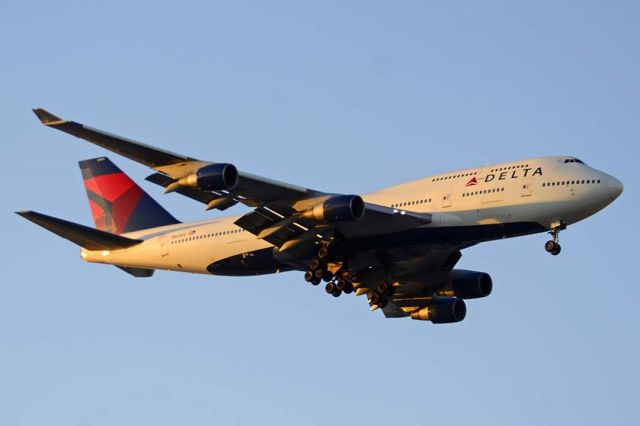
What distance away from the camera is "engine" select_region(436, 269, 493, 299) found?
55.8 meters

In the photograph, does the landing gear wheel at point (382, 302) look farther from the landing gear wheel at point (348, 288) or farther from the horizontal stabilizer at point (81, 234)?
the horizontal stabilizer at point (81, 234)

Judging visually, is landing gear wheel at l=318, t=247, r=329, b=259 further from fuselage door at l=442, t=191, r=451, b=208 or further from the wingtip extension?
the wingtip extension

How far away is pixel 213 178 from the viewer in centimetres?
4506

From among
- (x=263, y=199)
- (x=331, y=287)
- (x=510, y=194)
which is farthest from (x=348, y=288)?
(x=510, y=194)

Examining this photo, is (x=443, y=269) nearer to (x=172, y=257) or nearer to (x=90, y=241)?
(x=172, y=257)

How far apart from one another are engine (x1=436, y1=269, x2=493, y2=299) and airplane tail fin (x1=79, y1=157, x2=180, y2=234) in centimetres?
1285

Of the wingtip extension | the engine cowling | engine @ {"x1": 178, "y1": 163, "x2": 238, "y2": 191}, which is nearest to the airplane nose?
the engine cowling

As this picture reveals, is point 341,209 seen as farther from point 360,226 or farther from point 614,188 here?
point 614,188

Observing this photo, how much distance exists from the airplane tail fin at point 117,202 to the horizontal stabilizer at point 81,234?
2.26m

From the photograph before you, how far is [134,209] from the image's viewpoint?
195 ft

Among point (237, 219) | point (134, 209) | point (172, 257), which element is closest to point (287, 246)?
point (237, 219)

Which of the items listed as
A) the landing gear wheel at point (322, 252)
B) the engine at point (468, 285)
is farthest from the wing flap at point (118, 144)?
the engine at point (468, 285)

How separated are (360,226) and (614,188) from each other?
32.0ft

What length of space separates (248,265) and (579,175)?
14.2 meters
